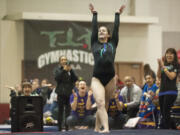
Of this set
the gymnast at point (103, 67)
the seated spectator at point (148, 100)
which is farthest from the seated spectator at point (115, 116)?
the gymnast at point (103, 67)

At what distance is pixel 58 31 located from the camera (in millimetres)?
13250

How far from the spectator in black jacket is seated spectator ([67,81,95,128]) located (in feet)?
0.47

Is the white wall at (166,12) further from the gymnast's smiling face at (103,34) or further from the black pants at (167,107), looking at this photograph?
the gymnast's smiling face at (103,34)

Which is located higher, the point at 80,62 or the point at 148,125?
the point at 80,62

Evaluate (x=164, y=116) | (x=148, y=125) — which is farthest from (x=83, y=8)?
(x=164, y=116)

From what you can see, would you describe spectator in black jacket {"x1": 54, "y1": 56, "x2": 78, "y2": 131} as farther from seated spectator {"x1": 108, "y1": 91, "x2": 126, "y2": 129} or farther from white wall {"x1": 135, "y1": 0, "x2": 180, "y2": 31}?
white wall {"x1": 135, "y1": 0, "x2": 180, "y2": 31}

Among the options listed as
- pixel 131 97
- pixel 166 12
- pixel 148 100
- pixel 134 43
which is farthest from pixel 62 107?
pixel 166 12

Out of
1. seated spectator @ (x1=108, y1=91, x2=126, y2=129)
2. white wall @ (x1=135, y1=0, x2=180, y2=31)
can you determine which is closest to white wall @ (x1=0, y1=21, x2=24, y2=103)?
white wall @ (x1=135, y1=0, x2=180, y2=31)

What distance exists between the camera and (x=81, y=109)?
7676mm

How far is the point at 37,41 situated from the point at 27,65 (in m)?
0.82

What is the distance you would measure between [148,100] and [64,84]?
1.60 m

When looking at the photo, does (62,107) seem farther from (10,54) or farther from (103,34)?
(10,54)

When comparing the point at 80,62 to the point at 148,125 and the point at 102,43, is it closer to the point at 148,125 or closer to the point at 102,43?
the point at 148,125

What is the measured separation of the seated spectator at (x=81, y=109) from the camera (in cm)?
759
